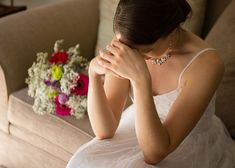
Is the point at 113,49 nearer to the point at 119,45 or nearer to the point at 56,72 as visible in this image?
the point at 119,45

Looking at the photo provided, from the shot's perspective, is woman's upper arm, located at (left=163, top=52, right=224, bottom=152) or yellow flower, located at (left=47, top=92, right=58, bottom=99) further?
yellow flower, located at (left=47, top=92, right=58, bottom=99)

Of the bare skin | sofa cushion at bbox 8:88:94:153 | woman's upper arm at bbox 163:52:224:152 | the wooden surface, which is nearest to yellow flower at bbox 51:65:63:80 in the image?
sofa cushion at bbox 8:88:94:153

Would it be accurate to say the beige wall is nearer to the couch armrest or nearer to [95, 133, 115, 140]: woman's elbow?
the couch armrest

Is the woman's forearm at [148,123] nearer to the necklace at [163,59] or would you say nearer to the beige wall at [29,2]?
the necklace at [163,59]

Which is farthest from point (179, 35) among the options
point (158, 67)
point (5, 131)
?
point (5, 131)

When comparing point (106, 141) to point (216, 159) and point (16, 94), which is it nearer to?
point (216, 159)

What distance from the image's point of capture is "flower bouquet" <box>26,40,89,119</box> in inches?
60.6

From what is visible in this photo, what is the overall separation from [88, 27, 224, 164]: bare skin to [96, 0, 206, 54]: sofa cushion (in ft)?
2.08

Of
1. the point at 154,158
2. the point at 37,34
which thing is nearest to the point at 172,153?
the point at 154,158

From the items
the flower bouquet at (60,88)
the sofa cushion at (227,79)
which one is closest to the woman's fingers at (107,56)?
the flower bouquet at (60,88)

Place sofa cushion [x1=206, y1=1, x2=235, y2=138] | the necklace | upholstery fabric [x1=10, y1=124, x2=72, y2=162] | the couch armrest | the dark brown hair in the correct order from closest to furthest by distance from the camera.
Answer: the dark brown hair < the necklace < sofa cushion [x1=206, y1=1, x2=235, y2=138] < upholstery fabric [x1=10, y1=124, x2=72, y2=162] < the couch armrest

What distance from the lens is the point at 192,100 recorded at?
3.51ft

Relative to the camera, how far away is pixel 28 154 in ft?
5.67

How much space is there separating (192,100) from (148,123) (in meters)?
0.14
